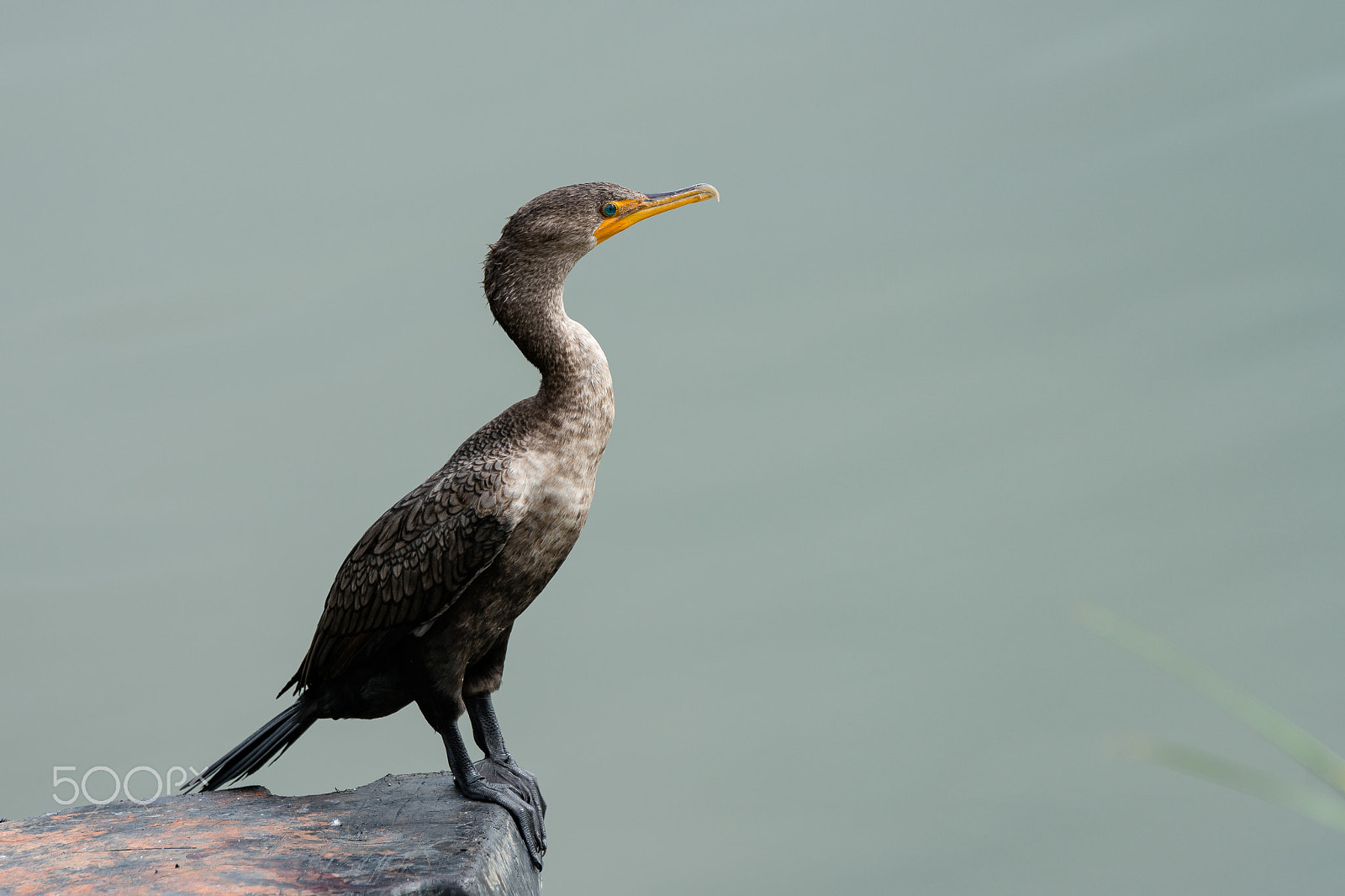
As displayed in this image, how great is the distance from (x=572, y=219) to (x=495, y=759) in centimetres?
124

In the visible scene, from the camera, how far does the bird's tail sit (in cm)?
272

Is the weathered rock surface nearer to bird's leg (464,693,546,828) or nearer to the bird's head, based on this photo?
bird's leg (464,693,546,828)

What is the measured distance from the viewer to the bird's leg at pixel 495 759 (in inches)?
110

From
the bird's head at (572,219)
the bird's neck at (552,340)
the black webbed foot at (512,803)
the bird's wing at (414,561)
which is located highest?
the bird's head at (572,219)

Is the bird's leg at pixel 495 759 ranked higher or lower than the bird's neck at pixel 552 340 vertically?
lower

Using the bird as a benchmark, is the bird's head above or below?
above

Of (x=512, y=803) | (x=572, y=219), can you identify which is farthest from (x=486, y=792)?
(x=572, y=219)

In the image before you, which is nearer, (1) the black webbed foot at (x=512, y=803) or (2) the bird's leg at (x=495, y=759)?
(1) the black webbed foot at (x=512, y=803)

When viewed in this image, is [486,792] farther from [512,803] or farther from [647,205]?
[647,205]

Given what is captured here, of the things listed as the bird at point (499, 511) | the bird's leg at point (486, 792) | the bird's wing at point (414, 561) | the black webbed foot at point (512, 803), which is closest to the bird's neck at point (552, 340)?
the bird at point (499, 511)

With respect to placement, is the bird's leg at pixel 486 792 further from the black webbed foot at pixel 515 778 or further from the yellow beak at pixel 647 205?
the yellow beak at pixel 647 205

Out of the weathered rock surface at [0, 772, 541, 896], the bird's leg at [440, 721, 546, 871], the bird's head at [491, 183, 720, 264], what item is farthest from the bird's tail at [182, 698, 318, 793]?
the bird's head at [491, 183, 720, 264]

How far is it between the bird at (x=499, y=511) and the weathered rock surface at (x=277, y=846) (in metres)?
0.20

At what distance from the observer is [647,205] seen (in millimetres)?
2566
